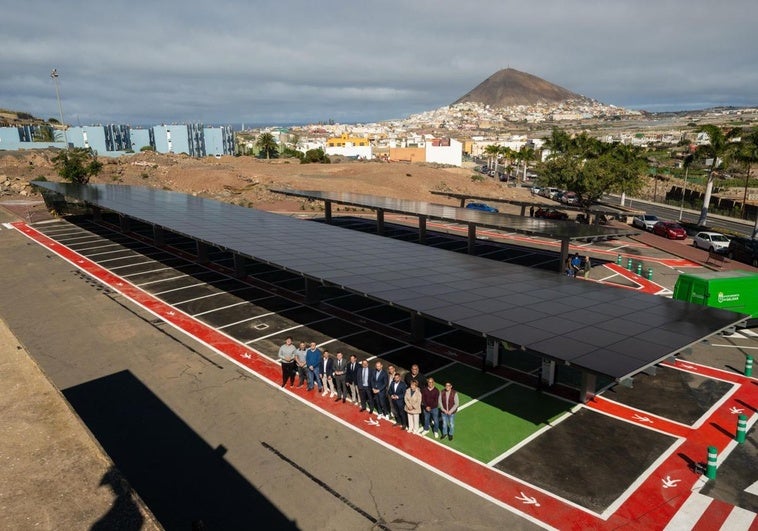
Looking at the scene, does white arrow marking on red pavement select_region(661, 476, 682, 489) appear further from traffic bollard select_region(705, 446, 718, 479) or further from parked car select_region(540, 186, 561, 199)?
parked car select_region(540, 186, 561, 199)

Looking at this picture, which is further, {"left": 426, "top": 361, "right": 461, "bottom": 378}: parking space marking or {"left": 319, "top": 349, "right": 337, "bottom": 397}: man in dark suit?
{"left": 426, "top": 361, "right": 461, "bottom": 378}: parking space marking

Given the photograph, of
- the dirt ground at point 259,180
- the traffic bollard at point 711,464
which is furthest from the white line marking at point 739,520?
the dirt ground at point 259,180

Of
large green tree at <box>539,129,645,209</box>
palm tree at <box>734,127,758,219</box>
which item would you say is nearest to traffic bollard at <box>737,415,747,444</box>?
large green tree at <box>539,129,645,209</box>

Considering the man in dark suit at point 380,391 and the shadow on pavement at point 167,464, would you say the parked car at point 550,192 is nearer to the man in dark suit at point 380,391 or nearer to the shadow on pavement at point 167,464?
the man in dark suit at point 380,391

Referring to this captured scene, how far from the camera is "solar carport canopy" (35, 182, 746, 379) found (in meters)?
12.8

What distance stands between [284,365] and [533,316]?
8.43 metres

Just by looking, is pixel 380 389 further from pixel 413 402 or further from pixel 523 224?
pixel 523 224

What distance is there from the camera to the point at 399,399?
45.6 feet

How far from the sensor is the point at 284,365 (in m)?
16.3

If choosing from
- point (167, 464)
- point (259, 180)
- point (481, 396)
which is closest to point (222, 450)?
point (167, 464)

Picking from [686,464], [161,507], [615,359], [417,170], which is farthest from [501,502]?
[417,170]

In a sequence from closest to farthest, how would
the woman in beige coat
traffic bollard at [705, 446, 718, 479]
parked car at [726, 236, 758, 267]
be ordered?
traffic bollard at [705, 446, 718, 479] → the woman in beige coat → parked car at [726, 236, 758, 267]

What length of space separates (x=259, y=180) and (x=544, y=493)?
233ft

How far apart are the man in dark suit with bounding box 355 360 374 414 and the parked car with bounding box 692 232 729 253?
36.1 meters
